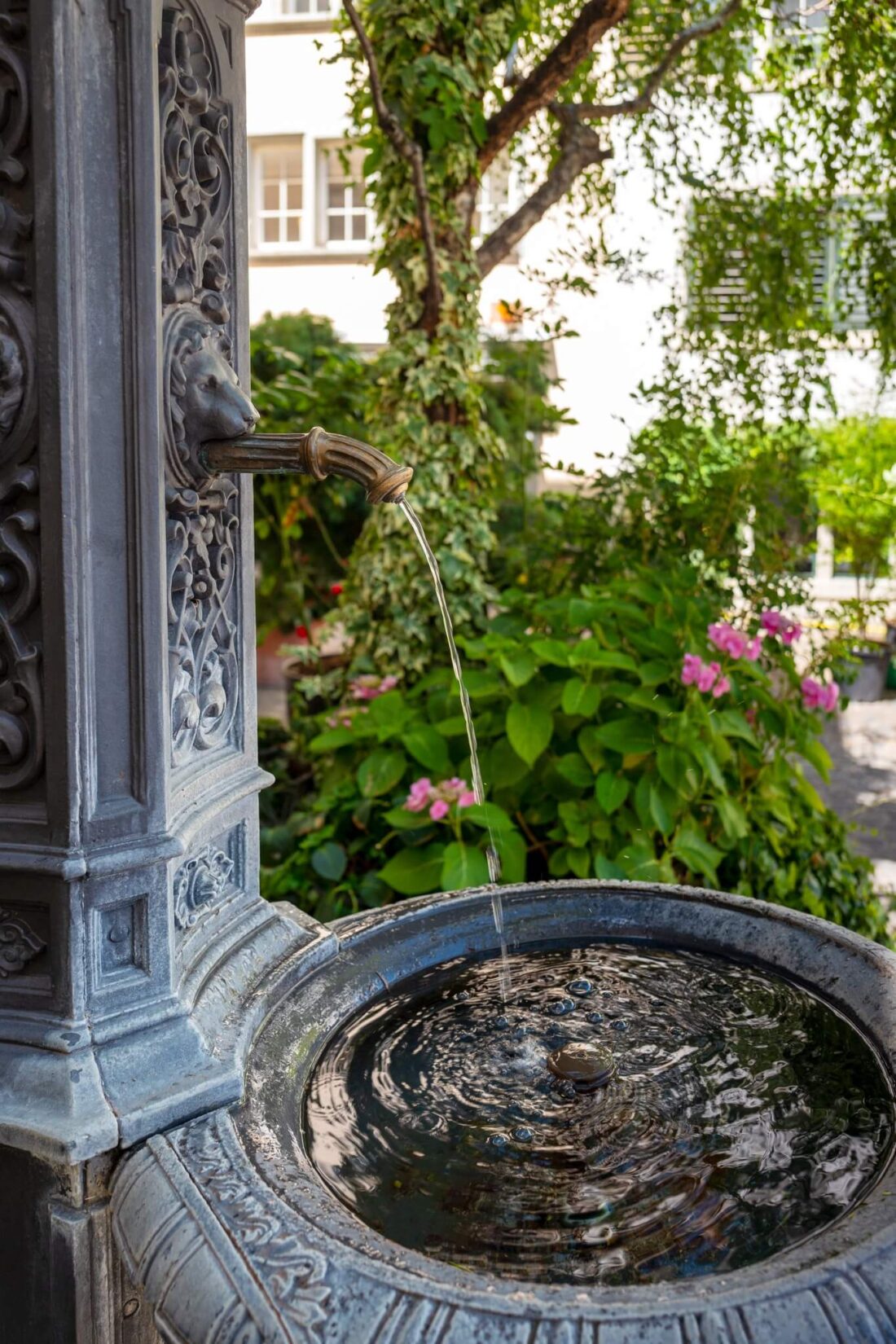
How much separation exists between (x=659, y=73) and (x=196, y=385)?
3.83 metres

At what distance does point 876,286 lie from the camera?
4996 millimetres

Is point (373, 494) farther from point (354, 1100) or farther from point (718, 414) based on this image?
point (718, 414)

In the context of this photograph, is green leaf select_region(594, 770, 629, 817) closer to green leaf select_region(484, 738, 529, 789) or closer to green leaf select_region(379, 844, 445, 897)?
green leaf select_region(484, 738, 529, 789)

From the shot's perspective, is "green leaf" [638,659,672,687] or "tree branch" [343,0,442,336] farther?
"tree branch" [343,0,442,336]

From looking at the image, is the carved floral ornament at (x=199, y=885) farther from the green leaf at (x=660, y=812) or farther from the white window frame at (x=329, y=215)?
the white window frame at (x=329, y=215)

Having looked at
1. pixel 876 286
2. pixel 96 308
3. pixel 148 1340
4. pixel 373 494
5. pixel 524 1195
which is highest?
pixel 876 286

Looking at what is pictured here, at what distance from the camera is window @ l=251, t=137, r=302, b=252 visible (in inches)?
551

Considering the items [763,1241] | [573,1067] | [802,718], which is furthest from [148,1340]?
[802,718]

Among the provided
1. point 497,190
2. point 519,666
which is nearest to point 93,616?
point 519,666

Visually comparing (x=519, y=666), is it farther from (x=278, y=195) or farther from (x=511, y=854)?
(x=278, y=195)

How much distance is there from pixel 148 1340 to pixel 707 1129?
76cm

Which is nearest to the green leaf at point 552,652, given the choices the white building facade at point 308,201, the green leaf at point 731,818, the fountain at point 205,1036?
the green leaf at point 731,818

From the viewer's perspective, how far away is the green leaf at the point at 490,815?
3.36m

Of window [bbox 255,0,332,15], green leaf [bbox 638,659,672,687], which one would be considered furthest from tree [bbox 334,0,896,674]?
window [bbox 255,0,332,15]
